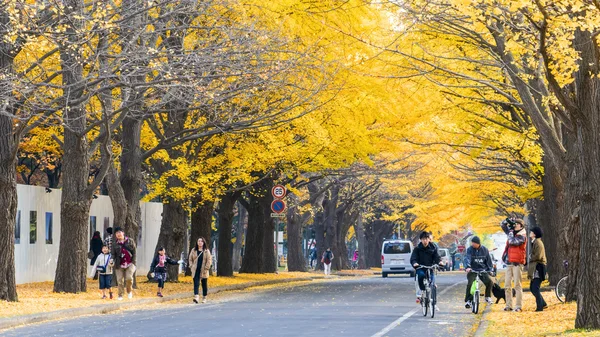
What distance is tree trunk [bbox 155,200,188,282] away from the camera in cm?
3562

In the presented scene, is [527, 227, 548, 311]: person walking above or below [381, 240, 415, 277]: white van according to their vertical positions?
below

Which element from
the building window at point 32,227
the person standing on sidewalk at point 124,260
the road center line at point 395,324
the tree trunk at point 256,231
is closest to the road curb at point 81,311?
the person standing on sidewalk at point 124,260

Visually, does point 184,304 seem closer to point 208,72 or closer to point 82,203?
point 82,203

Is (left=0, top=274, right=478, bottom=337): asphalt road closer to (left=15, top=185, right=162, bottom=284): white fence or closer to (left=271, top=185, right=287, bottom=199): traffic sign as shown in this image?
(left=15, top=185, right=162, bottom=284): white fence

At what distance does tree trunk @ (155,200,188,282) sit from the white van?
75.0 ft

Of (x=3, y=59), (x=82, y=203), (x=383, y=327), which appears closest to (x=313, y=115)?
(x=82, y=203)

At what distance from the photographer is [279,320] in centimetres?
2067

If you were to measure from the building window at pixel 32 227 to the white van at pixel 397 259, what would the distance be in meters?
24.5

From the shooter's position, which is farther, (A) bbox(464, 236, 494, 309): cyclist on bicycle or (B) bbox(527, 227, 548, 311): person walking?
(A) bbox(464, 236, 494, 309): cyclist on bicycle

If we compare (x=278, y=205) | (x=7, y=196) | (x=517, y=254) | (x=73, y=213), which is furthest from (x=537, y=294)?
(x=278, y=205)

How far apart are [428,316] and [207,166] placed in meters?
15.6

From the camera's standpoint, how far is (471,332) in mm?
18406

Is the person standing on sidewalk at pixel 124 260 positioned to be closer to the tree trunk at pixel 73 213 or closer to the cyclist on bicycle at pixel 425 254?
the tree trunk at pixel 73 213

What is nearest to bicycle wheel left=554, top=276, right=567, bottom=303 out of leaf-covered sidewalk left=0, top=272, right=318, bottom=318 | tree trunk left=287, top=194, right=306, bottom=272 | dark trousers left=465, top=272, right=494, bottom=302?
dark trousers left=465, top=272, right=494, bottom=302
